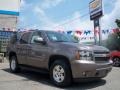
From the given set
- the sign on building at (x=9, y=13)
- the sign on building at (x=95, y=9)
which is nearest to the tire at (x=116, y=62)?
the sign on building at (x=95, y=9)

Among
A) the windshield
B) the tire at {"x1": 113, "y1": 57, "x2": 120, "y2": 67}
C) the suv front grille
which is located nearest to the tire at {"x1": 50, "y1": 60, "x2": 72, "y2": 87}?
the suv front grille

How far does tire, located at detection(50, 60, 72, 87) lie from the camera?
8734 millimetres

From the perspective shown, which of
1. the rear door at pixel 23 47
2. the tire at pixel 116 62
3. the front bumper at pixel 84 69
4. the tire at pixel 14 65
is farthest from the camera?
the tire at pixel 116 62

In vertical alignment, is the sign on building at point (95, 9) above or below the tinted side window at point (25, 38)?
above

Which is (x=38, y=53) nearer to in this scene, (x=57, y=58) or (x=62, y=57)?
(x=57, y=58)

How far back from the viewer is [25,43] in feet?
36.2

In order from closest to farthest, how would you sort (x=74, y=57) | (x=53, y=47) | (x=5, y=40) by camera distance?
(x=74, y=57), (x=53, y=47), (x=5, y=40)

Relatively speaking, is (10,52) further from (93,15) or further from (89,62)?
(93,15)

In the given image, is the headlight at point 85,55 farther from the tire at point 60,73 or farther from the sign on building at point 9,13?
the sign on building at point 9,13

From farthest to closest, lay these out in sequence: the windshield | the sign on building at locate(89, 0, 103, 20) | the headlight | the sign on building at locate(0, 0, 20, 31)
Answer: the sign on building at locate(0, 0, 20, 31) → the sign on building at locate(89, 0, 103, 20) → the windshield → the headlight

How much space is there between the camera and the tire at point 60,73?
873cm

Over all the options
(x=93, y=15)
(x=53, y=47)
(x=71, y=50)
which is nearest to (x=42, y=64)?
(x=53, y=47)

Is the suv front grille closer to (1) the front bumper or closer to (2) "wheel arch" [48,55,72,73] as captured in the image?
(1) the front bumper

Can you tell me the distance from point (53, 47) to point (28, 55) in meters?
1.56
